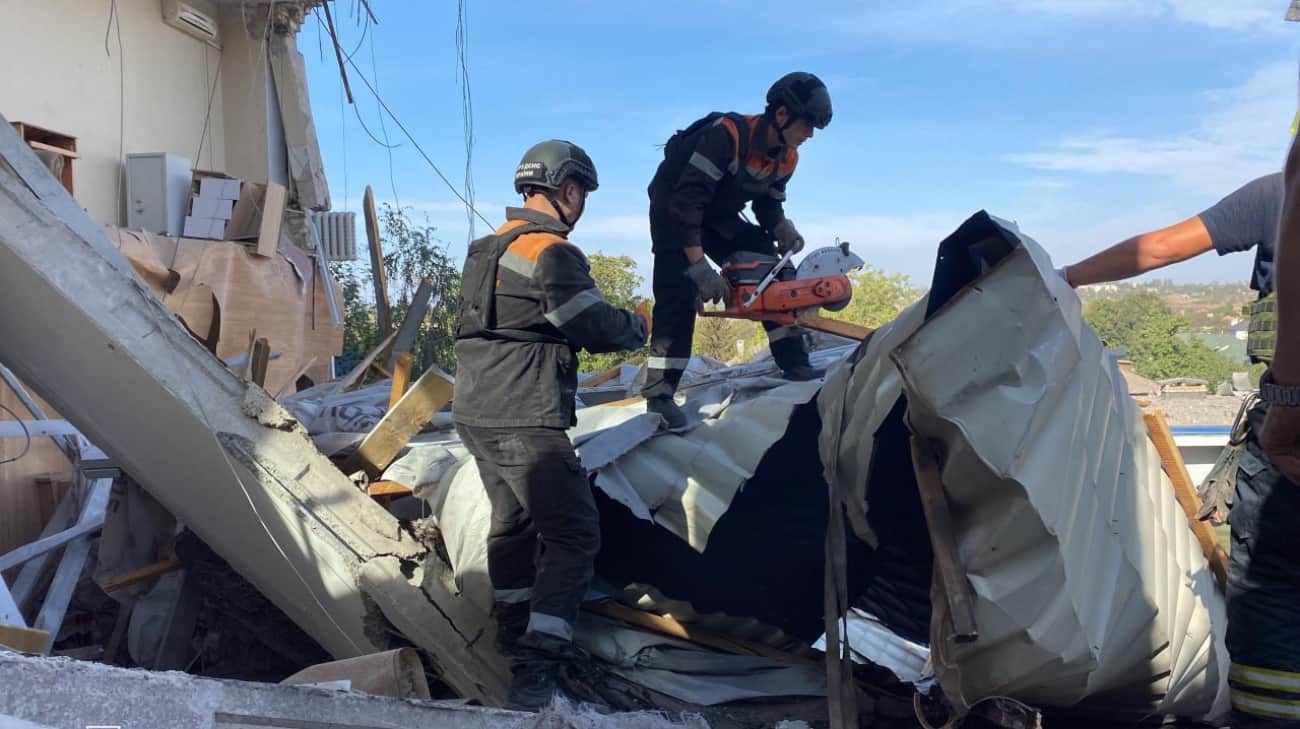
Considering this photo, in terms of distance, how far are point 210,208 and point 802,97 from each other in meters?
5.33

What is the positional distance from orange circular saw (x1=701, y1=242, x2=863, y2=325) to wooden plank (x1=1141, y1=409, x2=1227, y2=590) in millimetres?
1518

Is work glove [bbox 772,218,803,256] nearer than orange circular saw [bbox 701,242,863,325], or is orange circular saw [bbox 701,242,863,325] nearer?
orange circular saw [bbox 701,242,863,325]

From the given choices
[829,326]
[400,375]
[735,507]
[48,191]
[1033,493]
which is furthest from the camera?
[829,326]

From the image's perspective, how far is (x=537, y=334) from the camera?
3.01m

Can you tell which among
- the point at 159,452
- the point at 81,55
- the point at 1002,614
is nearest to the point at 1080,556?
the point at 1002,614

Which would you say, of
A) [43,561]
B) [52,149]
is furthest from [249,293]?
[43,561]

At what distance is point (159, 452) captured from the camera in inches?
134

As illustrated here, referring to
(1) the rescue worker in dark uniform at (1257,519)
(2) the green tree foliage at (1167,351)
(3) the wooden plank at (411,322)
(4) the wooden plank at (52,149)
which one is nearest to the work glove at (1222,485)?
(1) the rescue worker in dark uniform at (1257,519)

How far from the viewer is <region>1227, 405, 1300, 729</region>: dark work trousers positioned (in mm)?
2135

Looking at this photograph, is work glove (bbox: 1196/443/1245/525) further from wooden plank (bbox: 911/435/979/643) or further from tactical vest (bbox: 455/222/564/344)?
tactical vest (bbox: 455/222/564/344)

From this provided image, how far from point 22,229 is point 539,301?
154 cm

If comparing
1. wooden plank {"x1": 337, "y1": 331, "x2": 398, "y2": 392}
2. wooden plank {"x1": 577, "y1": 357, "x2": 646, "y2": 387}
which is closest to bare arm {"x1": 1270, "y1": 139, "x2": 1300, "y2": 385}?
wooden plank {"x1": 577, "y1": 357, "x2": 646, "y2": 387}

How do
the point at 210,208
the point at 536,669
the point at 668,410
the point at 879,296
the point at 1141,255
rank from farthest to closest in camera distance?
the point at 879,296 < the point at 210,208 < the point at 668,410 < the point at 536,669 < the point at 1141,255

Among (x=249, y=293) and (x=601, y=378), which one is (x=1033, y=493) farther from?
(x=249, y=293)
